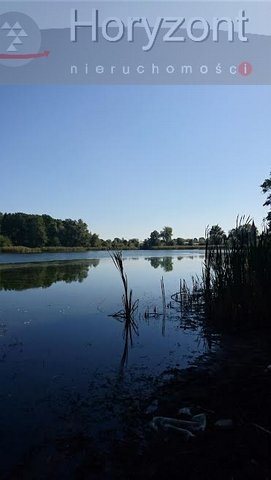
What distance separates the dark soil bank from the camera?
3338 mm

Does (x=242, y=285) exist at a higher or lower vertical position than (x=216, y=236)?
lower

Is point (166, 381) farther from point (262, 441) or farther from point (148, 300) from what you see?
point (148, 300)

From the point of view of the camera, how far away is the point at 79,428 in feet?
14.0

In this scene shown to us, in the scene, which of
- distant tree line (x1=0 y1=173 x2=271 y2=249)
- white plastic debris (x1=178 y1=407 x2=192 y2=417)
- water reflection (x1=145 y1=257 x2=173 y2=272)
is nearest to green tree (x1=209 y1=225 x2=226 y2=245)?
white plastic debris (x1=178 y1=407 x2=192 y2=417)

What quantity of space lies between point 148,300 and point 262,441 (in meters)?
10.4

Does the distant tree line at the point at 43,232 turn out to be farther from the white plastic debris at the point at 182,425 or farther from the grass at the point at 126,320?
the white plastic debris at the point at 182,425

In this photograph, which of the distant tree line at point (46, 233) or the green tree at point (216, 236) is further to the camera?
the distant tree line at point (46, 233)

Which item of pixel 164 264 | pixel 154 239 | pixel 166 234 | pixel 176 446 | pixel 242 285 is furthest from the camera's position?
pixel 166 234

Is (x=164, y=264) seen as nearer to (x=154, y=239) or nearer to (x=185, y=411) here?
(x=185, y=411)

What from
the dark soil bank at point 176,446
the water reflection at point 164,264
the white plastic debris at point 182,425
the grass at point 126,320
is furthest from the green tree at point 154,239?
the white plastic debris at point 182,425

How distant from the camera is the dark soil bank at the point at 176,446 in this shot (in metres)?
3.34

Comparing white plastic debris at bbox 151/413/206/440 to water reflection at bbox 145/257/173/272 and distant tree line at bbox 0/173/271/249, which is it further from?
distant tree line at bbox 0/173/271/249

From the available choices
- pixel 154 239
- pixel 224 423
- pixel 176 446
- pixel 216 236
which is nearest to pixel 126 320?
pixel 216 236

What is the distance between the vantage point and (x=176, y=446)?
12.3 feet
